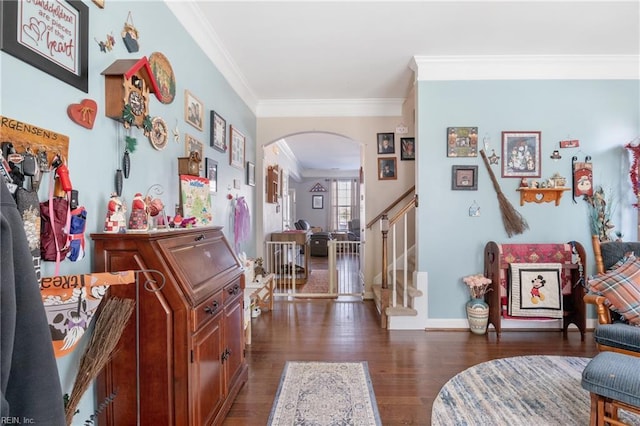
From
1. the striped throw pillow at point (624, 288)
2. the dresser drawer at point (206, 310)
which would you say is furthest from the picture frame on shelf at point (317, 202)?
the dresser drawer at point (206, 310)

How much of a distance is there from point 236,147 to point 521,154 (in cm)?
307

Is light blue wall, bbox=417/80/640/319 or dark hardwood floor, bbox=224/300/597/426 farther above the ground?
light blue wall, bbox=417/80/640/319

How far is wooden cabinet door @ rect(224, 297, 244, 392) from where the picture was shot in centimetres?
187

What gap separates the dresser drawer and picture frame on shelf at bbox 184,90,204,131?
1363 mm

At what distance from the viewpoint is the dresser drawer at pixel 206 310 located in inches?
55.2

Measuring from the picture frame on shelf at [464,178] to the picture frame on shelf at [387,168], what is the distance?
1179mm

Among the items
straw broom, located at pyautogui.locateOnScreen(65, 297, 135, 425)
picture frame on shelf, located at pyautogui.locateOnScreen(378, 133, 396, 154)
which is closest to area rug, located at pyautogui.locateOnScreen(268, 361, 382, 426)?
straw broom, located at pyautogui.locateOnScreen(65, 297, 135, 425)

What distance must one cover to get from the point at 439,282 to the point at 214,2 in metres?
3.26

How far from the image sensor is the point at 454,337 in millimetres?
3047

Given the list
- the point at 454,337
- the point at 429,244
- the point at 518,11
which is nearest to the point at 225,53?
the point at 518,11

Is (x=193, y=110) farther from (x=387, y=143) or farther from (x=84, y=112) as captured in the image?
(x=387, y=143)

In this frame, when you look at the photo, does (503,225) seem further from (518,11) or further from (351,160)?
(351,160)

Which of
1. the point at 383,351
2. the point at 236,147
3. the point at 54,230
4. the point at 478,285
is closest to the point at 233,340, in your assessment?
the point at 54,230

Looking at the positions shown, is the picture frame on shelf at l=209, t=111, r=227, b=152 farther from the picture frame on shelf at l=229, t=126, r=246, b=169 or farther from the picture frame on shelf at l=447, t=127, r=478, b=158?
the picture frame on shelf at l=447, t=127, r=478, b=158
